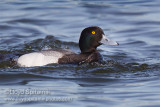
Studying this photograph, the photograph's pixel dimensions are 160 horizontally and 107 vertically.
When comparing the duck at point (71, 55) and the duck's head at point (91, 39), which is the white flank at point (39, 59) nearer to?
the duck at point (71, 55)

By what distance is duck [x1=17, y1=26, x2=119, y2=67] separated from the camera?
8711 millimetres

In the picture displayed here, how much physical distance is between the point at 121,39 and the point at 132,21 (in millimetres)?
2240

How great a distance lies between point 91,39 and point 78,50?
1704mm

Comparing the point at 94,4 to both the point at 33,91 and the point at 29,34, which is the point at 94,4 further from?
the point at 33,91

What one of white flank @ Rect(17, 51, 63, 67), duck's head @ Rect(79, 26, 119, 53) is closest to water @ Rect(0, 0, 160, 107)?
white flank @ Rect(17, 51, 63, 67)

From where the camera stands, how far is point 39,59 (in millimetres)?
8734

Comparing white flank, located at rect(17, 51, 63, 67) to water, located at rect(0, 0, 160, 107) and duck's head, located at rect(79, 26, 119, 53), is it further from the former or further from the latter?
duck's head, located at rect(79, 26, 119, 53)

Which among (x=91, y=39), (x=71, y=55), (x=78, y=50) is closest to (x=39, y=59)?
(x=71, y=55)

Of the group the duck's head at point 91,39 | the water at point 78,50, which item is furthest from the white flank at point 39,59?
the duck's head at point 91,39

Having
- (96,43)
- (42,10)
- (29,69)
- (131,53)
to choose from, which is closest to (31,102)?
(29,69)

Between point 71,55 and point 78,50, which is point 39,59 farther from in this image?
point 78,50

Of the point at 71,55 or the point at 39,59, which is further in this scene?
the point at 71,55

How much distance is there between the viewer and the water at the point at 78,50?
6.50m

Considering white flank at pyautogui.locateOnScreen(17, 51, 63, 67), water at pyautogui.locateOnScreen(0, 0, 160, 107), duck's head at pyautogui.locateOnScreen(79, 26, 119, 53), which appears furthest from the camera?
duck's head at pyautogui.locateOnScreen(79, 26, 119, 53)
